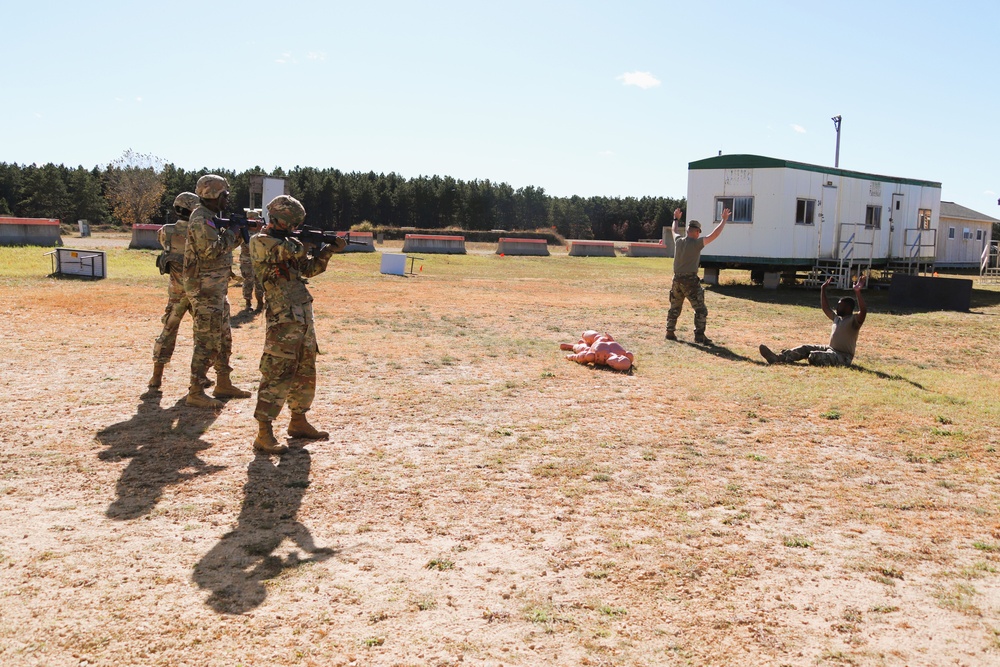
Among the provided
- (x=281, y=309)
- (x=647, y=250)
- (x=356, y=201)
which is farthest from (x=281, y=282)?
(x=356, y=201)

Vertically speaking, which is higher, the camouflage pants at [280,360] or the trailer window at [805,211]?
the trailer window at [805,211]

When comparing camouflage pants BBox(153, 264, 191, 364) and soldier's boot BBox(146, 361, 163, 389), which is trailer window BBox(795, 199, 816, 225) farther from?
soldier's boot BBox(146, 361, 163, 389)

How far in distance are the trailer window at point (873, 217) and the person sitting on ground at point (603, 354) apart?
1733cm

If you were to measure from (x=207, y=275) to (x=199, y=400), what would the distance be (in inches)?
47.5

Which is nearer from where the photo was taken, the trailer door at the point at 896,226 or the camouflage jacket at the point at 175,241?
the camouflage jacket at the point at 175,241

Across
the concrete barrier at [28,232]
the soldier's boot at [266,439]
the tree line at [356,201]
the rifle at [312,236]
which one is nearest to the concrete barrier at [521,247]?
the concrete barrier at [28,232]

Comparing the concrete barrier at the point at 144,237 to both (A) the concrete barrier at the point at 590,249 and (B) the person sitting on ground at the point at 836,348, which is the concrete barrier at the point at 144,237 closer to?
(A) the concrete barrier at the point at 590,249

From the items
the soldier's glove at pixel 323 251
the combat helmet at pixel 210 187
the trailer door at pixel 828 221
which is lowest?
the soldier's glove at pixel 323 251

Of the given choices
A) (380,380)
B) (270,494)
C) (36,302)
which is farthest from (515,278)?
(270,494)

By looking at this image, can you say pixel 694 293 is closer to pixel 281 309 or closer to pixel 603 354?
pixel 603 354

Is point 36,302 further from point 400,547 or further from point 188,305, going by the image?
point 400,547

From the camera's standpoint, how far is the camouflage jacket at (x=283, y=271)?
603 cm

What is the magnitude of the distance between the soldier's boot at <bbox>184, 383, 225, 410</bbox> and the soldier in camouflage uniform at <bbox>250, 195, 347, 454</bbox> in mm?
1449

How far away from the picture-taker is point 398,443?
21.5ft
